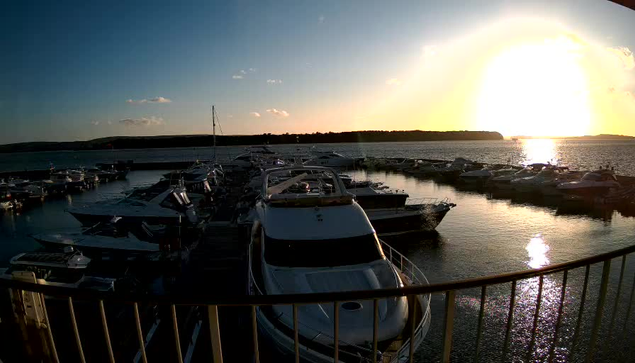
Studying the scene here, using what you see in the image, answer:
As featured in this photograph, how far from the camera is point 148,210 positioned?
20.8m

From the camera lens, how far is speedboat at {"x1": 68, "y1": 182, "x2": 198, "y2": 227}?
67.4 feet

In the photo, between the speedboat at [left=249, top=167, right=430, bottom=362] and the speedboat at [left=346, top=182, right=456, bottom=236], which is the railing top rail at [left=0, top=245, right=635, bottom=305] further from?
the speedboat at [left=346, top=182, right=456, bottom=236]

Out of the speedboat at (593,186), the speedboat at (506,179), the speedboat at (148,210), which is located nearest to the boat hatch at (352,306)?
the speedboat at (148,210)

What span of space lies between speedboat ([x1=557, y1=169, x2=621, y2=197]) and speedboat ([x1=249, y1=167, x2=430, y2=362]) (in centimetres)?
3499

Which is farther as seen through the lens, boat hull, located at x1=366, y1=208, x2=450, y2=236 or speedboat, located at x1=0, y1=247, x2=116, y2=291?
boat hull, located at x1=366, y1=208, x2=450, y2=236

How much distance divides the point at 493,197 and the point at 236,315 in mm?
34677

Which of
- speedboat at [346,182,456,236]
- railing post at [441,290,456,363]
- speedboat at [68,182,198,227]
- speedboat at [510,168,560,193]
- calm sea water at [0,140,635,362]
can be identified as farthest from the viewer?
speedboat at [510,168,560,193]

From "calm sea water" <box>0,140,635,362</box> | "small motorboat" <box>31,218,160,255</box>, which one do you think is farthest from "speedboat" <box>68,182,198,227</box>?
"calm sea water" <box>0,140,635,362</box>

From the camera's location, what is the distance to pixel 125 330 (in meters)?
8.74

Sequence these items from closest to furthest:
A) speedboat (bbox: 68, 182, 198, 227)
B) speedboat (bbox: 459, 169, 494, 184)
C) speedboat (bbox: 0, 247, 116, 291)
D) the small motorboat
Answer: speedboat (bbox: 0, 247, 116, 291) → the small motorboat → speedboat (bbox: 68, 182, 198, 227) → speedboat (bbox: 459, 169, 494, 184)

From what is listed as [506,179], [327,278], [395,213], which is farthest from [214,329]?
[506,179]

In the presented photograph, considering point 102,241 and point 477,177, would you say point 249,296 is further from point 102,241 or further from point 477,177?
point 477,177

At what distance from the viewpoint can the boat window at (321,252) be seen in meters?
7.52

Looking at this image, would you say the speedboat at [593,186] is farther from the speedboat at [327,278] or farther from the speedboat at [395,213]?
the speedboat at [327,278]
